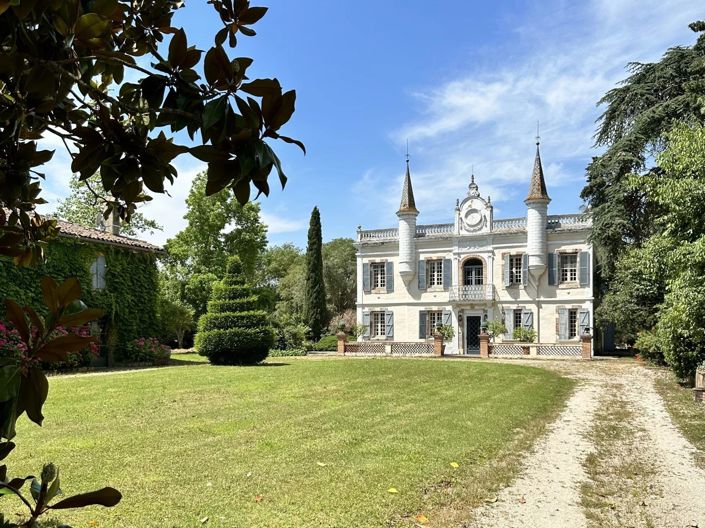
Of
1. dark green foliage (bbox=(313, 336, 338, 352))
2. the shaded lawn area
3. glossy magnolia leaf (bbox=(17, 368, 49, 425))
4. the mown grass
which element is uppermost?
glossy magnolia leaf (bbox=(17, 368, 49, 425))

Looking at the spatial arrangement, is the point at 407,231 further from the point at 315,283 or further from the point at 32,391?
the point at 32,391

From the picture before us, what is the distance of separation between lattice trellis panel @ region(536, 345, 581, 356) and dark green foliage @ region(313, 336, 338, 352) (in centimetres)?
1139

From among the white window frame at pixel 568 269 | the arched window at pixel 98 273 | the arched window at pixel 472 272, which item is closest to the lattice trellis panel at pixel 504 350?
the arched window at pixel 472 272

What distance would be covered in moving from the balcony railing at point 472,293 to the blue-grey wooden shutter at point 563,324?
3.68 m

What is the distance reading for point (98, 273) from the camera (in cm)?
1850

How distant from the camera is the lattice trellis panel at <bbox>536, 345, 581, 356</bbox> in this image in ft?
78.7

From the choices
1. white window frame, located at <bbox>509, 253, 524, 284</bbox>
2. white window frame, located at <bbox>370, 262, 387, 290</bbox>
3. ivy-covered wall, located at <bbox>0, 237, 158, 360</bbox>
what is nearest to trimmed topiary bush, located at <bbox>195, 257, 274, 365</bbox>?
ivy-covered wall, located at <bbox>0, 237, 158, 360</bbox>

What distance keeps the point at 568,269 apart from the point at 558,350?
505 cm

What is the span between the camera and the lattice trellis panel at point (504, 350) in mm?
24891

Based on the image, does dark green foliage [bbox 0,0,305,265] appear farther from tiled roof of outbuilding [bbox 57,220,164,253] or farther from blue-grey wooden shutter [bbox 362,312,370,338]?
blue-grey wooden shutter [bbox 362,312,370,338]

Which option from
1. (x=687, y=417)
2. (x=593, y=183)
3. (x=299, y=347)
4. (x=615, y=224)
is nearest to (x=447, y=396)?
→ (x=687, y=417)

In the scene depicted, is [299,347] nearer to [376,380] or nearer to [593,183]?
[376,380]

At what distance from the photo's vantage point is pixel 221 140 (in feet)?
3.57

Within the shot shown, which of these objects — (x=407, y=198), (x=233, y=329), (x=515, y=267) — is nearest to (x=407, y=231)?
(x=407, y=198)
